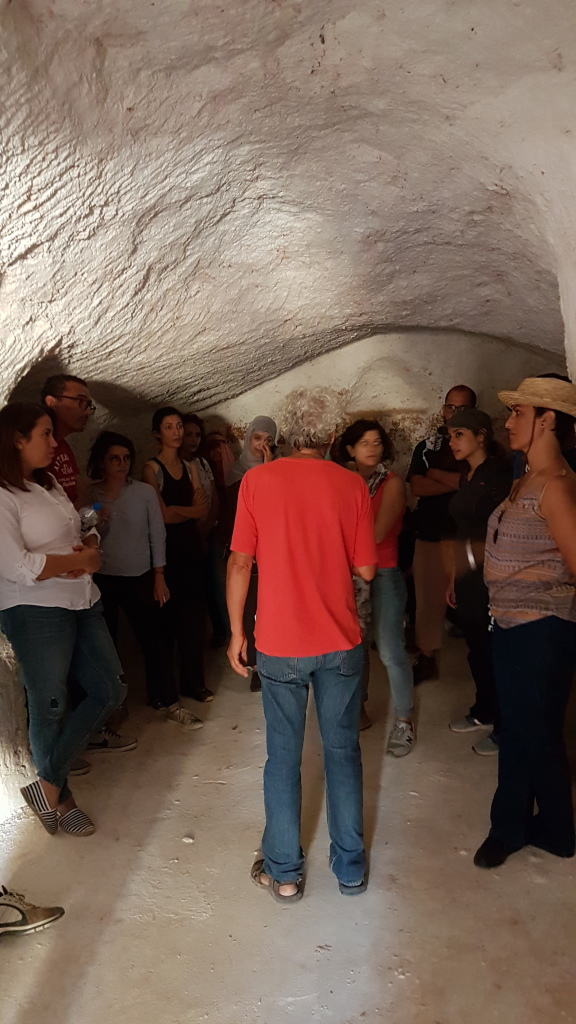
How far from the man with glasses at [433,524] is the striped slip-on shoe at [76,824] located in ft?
6.04

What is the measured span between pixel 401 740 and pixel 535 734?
0.93 meters

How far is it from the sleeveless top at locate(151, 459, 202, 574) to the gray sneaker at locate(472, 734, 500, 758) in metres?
1.65

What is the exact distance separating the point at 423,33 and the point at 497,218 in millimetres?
817

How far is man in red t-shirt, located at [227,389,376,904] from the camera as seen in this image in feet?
6.23

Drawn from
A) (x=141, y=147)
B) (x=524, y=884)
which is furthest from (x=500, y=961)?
(x=141, y=147)

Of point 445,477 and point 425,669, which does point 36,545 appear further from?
point 425,669

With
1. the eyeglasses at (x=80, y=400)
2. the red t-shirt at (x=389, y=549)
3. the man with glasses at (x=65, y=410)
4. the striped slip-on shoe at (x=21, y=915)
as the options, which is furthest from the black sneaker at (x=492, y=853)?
the eyeglasses at (x=80, y=400)

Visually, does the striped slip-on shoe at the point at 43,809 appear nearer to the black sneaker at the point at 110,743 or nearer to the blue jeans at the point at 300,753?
the black sneaker at the point at 110,743

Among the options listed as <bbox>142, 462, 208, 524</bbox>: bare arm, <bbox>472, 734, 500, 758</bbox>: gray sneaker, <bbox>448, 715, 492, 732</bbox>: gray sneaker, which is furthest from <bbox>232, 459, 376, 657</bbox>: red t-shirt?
<bbox>142, 462, 208, 524</bbox>: bare arm

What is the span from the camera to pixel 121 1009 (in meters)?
1.63

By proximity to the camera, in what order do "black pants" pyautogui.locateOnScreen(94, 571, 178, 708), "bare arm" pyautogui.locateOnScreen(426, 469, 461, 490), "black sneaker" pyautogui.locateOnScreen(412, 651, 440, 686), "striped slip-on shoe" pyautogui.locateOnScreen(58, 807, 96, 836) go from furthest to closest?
"black sneaker" pyautogui.locateOnScreen(412, 651, 440, 686)
"bare arm" pyautogui.locateOnScreen(426, 469, 461, 490)
"black pants" pyautogui.locateOnScreen(94, 571, 178, 708)
"striped slip-on shoe" pyautogui.locateOnScreen(58, 807, 96, 836)

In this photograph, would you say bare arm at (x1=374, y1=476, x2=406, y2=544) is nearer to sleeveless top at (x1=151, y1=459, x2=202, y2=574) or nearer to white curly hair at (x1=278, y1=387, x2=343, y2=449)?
white curly hair at (x1=278, y1=387, x2=343, y2=449)

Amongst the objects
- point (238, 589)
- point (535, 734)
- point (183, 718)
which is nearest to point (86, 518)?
point (238, 589)

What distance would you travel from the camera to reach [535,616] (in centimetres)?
193
